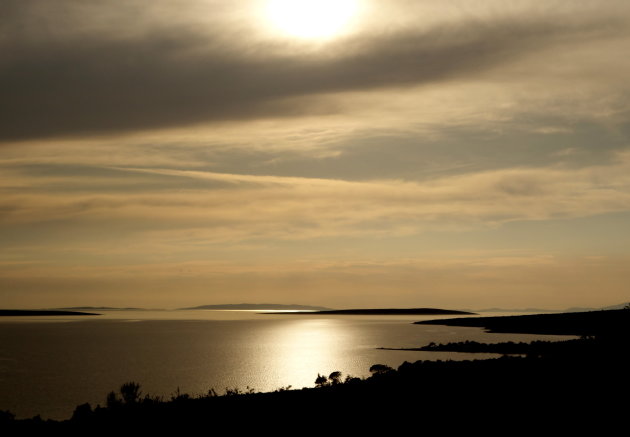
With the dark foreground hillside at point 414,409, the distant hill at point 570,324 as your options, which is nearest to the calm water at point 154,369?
the dark foreground hillside at point 414,409

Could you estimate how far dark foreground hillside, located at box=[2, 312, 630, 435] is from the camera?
1841cm

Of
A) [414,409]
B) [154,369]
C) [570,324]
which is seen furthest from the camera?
[570,324]

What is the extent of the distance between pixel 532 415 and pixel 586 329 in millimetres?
94353

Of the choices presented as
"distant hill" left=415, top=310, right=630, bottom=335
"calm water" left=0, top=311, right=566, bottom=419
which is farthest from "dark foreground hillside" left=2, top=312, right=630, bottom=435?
"distant hill" left=415, top=310, right=630, bottom=335

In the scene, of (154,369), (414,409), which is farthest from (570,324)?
(414,409)

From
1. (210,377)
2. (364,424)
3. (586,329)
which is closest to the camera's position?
(364,424)

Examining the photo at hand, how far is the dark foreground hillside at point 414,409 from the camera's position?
18.4m

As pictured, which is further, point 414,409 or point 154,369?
point 154,369

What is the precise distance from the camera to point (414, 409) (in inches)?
817

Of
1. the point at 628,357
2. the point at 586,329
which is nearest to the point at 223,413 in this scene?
the point at 628,357

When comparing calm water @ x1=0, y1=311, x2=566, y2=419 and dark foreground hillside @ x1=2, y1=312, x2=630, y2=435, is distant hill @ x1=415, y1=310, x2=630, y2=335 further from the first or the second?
dark foreground hillside @ x1=2, y1=312, x2=630, y2=435

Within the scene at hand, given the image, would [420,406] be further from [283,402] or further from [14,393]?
[14,393]

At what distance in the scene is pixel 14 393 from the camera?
52.6m

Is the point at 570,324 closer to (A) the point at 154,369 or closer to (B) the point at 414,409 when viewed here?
(A) the point at 154,369
